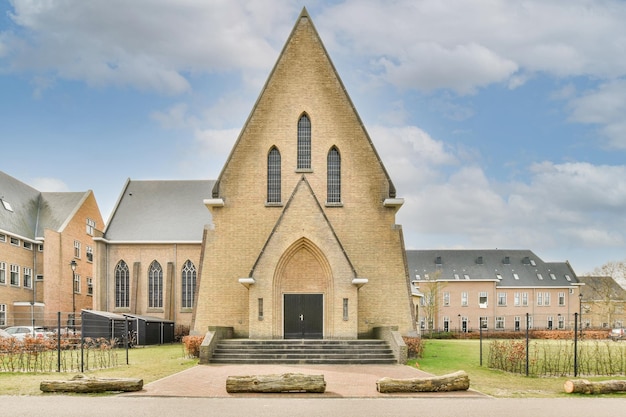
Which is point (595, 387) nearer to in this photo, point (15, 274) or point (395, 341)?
point (395, 341)

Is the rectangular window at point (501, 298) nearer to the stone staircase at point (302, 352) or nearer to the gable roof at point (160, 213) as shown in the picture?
the gable roof at point (160, 213)

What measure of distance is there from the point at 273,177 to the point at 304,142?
8.47 feet

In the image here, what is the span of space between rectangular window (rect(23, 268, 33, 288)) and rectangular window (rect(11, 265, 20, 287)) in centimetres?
111

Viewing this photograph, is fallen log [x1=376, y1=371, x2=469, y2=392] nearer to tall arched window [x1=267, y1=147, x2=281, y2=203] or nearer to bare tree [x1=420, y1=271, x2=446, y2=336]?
tall arched window [x1=267, y1=147, x2=281, y2=203]

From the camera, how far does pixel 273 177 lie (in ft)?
112

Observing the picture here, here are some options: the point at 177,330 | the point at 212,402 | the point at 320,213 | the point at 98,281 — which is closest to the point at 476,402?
the point at 212,402

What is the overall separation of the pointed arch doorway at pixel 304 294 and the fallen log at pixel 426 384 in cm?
1445

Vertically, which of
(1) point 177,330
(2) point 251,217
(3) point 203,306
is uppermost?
(2) point 251,217

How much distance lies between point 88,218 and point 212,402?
4709 centimetres

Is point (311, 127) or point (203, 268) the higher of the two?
point (311, 127)

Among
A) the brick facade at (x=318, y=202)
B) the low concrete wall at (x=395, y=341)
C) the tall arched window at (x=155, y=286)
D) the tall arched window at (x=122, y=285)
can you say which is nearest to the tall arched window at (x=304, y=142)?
the brick facade at (x=318, y=202)

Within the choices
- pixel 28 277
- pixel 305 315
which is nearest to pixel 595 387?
pixel 305 315

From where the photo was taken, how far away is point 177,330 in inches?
1858

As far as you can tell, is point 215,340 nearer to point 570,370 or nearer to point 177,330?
point 570,370
